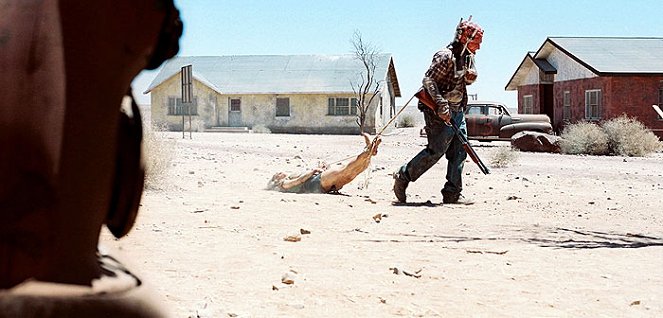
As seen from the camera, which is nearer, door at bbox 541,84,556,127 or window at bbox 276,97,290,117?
door at bbox 541,84,556,127

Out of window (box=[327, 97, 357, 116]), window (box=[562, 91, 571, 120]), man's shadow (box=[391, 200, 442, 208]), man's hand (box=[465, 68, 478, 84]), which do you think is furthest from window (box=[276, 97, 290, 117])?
man's hand (box=[465, 68, 478, 84])

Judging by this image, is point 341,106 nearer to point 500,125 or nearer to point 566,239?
point 500,125

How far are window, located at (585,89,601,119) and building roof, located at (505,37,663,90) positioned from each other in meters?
1.04

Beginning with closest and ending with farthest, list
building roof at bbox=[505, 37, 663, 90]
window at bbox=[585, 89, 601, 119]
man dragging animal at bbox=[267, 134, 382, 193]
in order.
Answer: man dragging animal at bbox=[267, 134, 382, 193]
building roof at bbox=[505, 37, 663, 90]
window at bbox=[585, 89, 601, 119]

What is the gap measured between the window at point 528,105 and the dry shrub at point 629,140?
44.4 feet

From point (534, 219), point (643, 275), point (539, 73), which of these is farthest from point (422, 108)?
point (539, 73)

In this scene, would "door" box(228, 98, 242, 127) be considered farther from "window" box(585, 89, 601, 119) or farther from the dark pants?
the dark pants

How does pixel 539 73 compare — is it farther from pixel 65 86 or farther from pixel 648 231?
pixel 65 86

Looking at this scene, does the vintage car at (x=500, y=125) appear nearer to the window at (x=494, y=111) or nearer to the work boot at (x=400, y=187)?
the window at (x=494, y=111)

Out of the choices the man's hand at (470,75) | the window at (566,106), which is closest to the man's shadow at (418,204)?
the man's hand at (470,75)

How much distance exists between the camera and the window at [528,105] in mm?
38100

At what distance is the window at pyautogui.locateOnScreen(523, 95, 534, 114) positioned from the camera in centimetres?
3810

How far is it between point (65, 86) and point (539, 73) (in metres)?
37.7

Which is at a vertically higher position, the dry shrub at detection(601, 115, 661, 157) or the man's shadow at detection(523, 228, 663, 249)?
the dry shrub at detection(601, 115, 661, 157)
